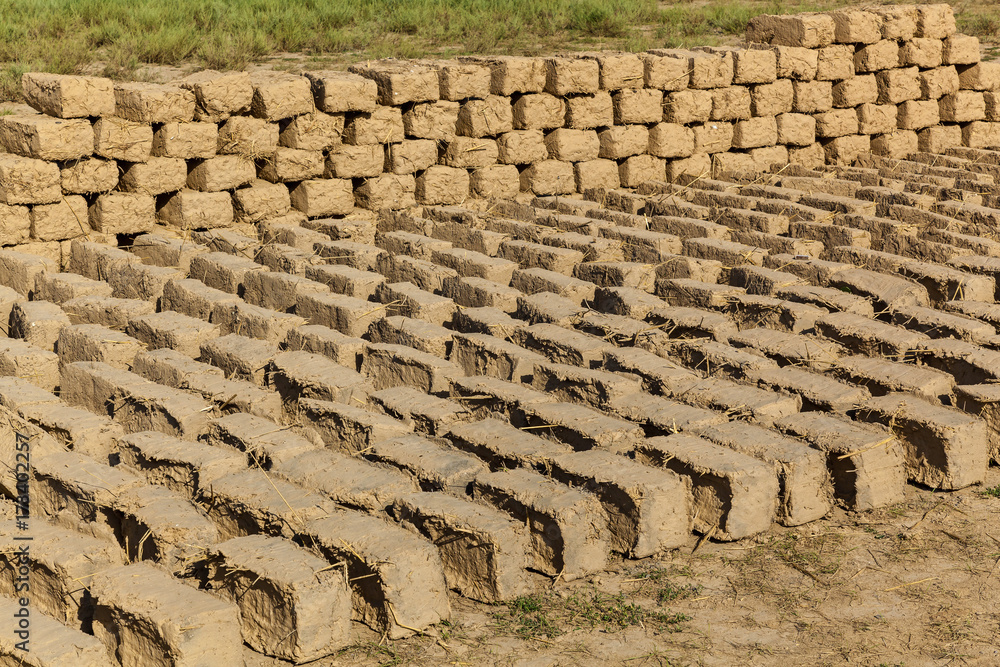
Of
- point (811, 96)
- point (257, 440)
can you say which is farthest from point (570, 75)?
point (257, 440)

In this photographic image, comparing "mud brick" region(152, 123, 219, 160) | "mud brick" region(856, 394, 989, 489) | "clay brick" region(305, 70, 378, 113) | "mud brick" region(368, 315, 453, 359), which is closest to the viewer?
"mud brick" region(856, 394, 989, 489)

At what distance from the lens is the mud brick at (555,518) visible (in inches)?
161

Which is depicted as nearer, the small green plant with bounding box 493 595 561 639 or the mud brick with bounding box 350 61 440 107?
the small green plant with bounding box 493 595 561 639

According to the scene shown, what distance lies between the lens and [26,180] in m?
7.14

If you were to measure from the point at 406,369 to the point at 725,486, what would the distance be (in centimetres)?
179

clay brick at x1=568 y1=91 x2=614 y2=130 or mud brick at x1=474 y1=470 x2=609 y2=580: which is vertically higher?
clay brick at x1=568 y1=91 x2=614 y2=130

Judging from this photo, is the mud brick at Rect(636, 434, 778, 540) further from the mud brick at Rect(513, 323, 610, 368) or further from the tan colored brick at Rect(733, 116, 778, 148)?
the tan colored brick at Rect(733, 116, 778, 148)

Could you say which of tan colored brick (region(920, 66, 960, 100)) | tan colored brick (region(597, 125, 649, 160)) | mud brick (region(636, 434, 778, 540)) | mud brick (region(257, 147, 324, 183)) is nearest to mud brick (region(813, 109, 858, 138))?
tan colored brick (region(920, 66, 960, 100))

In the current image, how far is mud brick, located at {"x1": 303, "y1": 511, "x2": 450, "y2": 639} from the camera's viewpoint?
12.2 feet

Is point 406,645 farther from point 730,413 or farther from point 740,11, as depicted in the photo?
point 740,11

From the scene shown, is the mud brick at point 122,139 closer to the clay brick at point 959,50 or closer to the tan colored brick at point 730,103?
the tan colored brick at point 730,103

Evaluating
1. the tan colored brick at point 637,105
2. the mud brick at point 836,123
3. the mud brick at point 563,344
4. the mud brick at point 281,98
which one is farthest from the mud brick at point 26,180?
the mud brick at point 836,123

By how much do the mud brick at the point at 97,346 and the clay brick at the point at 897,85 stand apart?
8.41 metres

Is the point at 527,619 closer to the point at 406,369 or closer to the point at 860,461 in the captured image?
the point at 860,461
